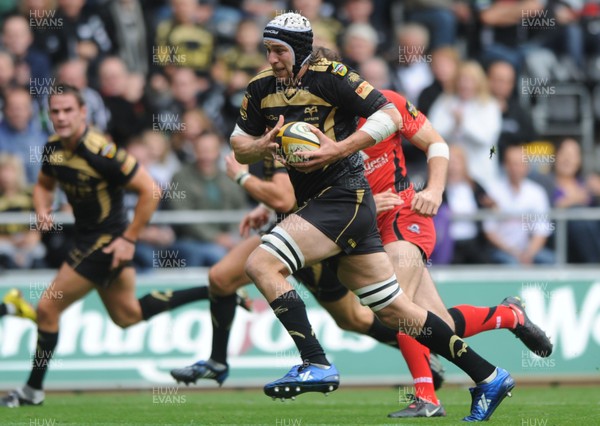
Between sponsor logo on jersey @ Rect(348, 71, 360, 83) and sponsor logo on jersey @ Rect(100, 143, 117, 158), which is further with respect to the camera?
sponsor logo on jersey @ Rect(100, 143, 117, 158)

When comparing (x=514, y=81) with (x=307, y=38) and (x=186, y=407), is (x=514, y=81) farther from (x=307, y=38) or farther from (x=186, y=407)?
(x=307, y=38)

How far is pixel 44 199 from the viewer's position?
11.0 metres

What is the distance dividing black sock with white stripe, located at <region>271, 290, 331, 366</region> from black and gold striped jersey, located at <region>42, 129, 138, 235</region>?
313cm

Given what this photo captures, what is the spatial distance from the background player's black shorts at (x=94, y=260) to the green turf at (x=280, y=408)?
1167 millimetres

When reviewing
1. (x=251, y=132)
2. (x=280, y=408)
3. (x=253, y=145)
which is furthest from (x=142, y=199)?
(x=253, y=145)

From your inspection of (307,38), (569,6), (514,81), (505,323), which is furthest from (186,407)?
(569,6)

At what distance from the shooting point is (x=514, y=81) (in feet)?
52.9

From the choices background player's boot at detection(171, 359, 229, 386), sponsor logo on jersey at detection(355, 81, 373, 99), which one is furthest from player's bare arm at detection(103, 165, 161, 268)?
sponsor logo on jersey at detection(355, 81, 373, 99)

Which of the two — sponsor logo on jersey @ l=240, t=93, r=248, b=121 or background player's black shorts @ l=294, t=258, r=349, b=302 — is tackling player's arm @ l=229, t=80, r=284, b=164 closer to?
sponsor logo on jersey @ l=240, t=93, r=248, b=121

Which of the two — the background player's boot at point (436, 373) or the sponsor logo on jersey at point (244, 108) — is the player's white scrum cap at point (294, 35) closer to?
the sponsor logo on jersey at point (244, 108)

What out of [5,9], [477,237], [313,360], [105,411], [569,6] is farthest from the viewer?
[569,6]

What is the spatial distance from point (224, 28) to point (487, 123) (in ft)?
12.7

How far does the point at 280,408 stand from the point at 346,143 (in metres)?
3.37

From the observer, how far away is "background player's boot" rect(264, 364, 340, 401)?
757cm
